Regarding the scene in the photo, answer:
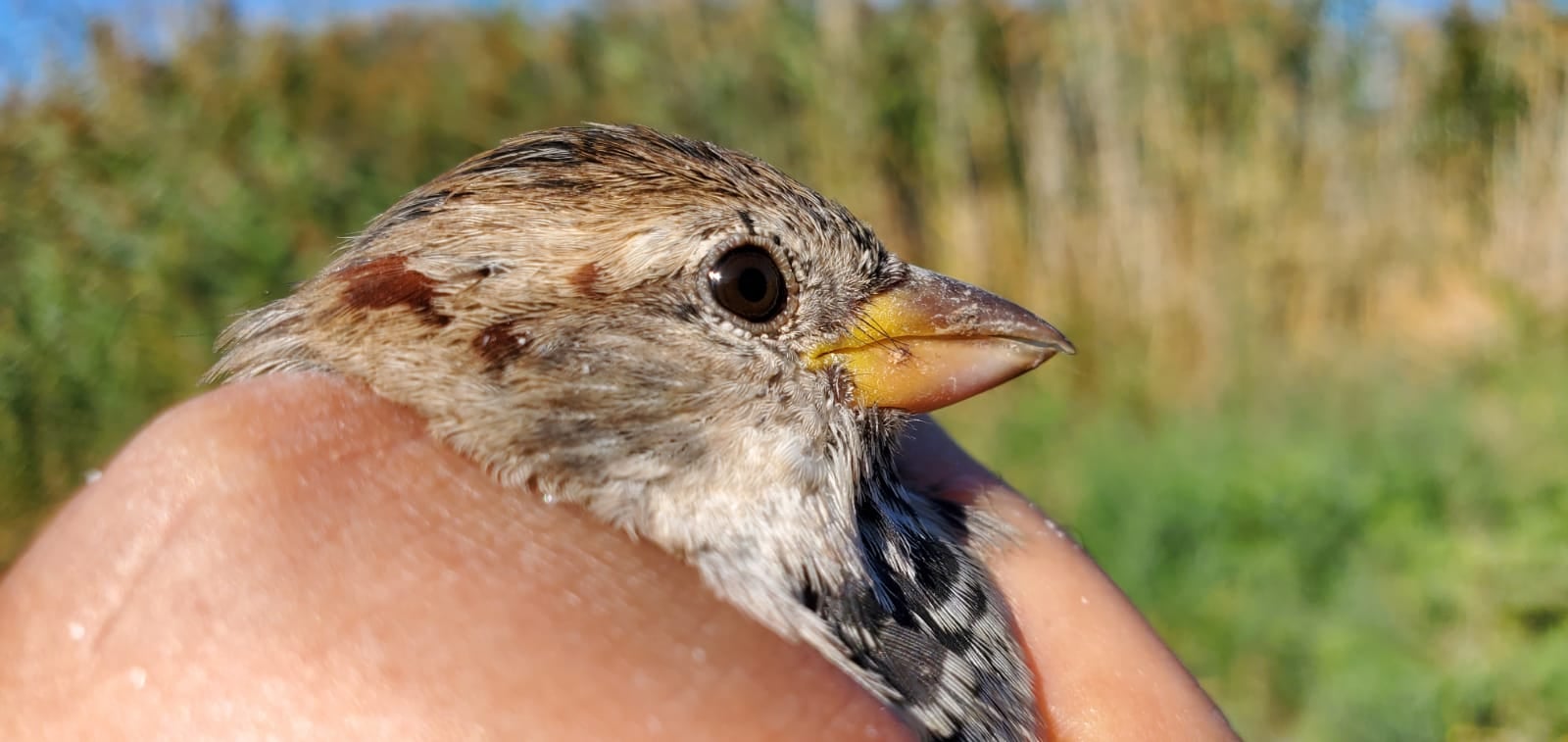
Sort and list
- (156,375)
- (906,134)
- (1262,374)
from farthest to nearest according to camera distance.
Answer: (906,134)
(1262,374)
(156,375)

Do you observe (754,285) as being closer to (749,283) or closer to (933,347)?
(749,283)

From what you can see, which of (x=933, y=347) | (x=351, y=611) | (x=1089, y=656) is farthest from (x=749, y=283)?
(x=1089, y=656)

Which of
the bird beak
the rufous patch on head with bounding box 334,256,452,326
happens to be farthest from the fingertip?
the rufous patch on head with bounding box 334,256,452,326

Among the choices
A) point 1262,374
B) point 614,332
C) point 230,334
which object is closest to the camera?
point 614,332

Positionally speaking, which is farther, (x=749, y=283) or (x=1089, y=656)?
(x=1089, y=656)

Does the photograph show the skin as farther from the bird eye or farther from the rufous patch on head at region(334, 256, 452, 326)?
the bird eye

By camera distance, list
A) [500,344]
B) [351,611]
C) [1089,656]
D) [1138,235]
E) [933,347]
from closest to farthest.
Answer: [351,611]
[500,344]
[933,347]
[1089,656]
[1138,235]

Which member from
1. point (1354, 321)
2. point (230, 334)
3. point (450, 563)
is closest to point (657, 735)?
point (450, 563)

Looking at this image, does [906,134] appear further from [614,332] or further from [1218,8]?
[614,332]
